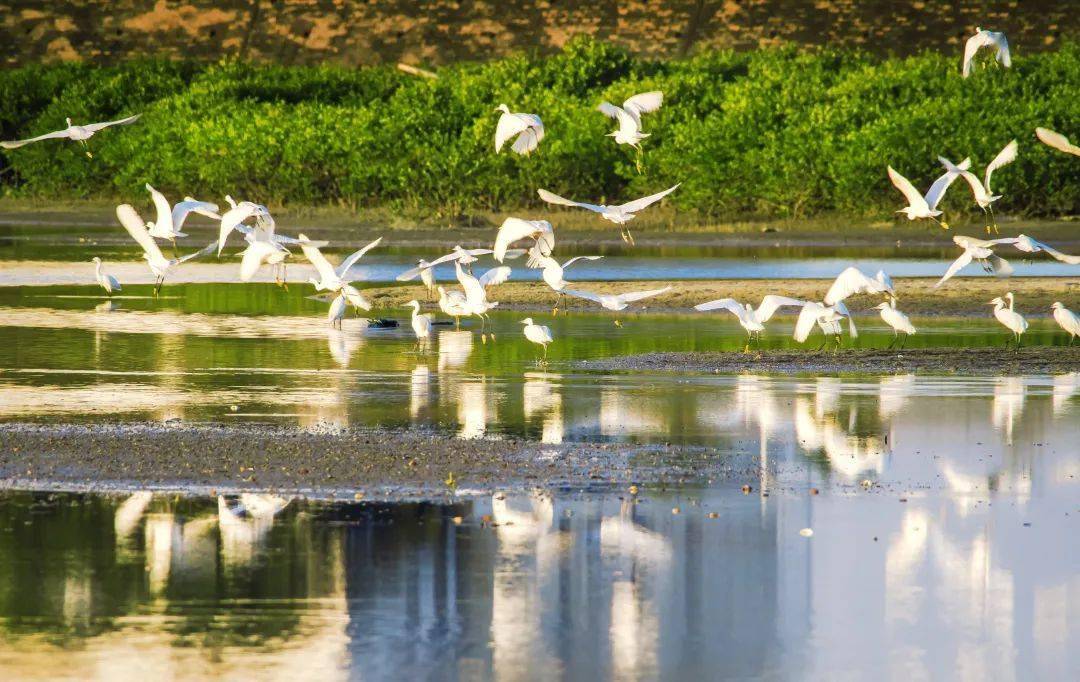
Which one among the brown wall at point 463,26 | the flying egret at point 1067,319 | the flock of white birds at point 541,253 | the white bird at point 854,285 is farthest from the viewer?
the brown wall at point 463,26

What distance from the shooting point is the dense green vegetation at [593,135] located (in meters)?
37.9

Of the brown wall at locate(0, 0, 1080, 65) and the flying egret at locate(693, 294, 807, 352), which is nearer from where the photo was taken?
the flying egret at locate(693, 294, 807, 352)

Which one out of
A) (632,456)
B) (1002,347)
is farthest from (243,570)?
(1002,347)

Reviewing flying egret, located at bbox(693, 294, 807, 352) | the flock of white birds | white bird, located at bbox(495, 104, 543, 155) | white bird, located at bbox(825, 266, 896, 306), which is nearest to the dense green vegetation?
the flock of white birds

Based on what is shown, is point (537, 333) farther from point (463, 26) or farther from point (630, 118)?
point (463, 26)

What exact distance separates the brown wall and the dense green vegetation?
4.25 m

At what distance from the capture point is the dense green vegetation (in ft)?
124

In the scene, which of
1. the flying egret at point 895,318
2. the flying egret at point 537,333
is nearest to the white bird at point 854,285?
the flying egret at point 895,318

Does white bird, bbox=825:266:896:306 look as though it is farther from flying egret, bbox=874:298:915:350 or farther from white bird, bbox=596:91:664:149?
white bird, bbox=596:91:664:149

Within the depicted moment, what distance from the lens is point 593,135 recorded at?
40.7 metres

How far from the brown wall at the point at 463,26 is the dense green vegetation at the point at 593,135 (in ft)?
13.9

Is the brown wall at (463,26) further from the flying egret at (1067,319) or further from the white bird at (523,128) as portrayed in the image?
the white bird at (523,128)

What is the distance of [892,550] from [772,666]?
2.14 m

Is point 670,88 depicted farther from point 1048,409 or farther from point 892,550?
point 892,550
